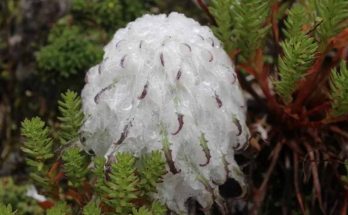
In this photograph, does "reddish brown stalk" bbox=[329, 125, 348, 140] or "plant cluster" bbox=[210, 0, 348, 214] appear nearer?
"plant cluster" bbox=[210, 0, 348, 214]

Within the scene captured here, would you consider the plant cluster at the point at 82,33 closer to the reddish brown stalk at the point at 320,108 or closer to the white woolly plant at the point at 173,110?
the white woolly plant at the point at 173,110

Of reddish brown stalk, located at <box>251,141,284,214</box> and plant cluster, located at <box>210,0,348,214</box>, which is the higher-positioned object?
plant cluster, located at <box>210,0,348,214</box>

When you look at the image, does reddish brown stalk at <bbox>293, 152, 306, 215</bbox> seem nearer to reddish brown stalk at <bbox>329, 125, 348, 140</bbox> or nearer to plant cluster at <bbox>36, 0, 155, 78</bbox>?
reddish brown stalk at <bbox>329, 125, 348, 140</bbox>

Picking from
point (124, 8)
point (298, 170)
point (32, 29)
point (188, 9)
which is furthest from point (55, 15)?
point (298, 170)

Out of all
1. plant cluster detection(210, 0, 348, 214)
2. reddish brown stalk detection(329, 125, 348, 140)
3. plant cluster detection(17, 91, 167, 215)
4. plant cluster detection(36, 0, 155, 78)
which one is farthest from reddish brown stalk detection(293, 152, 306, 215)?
plant cluster detection(36, 0, 155, 78)

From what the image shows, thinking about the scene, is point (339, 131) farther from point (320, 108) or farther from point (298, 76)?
point (298, 76)

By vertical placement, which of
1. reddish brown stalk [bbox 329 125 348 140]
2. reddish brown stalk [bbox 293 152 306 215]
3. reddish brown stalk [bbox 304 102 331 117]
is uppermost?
reddish brown stalk [bbox 304 102 331 117]
